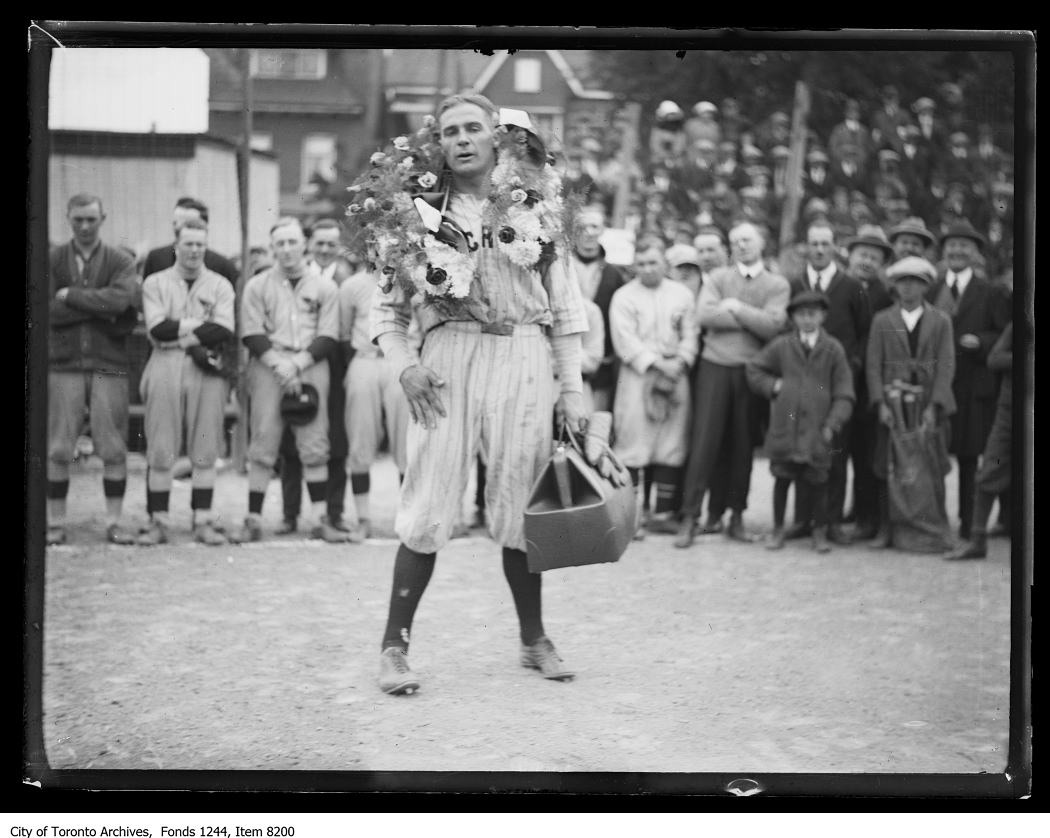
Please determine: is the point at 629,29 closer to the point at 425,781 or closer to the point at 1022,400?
the point at 1022,400

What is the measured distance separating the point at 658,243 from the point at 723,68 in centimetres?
211

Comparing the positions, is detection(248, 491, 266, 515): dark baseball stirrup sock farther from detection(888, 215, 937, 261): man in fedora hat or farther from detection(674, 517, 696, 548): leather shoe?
detection(888, 215, 937, 261): man in fedora hat

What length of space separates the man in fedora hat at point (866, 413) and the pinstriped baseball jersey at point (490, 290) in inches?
121

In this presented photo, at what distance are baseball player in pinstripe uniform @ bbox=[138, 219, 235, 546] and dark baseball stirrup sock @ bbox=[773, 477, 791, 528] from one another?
121 inches

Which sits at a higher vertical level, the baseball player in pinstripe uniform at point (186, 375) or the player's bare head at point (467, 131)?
the player's bare head at point (467, 131)

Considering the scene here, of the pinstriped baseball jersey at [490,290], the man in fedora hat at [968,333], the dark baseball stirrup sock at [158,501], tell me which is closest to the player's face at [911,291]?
the man in fedora hat at [968,333]

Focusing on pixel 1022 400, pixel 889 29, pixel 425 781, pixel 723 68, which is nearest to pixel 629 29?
pixel 889 29

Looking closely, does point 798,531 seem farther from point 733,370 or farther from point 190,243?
point 190,243

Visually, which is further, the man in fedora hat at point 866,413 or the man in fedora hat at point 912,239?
the man in fedora hat at point 912,239

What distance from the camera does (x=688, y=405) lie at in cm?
823

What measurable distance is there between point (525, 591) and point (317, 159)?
2647 mm

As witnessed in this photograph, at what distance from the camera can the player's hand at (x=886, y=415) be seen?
7464mm

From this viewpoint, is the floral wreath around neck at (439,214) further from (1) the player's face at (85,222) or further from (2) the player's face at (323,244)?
(2) the player's face at (323,244)

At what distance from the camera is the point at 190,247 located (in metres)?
6.62
